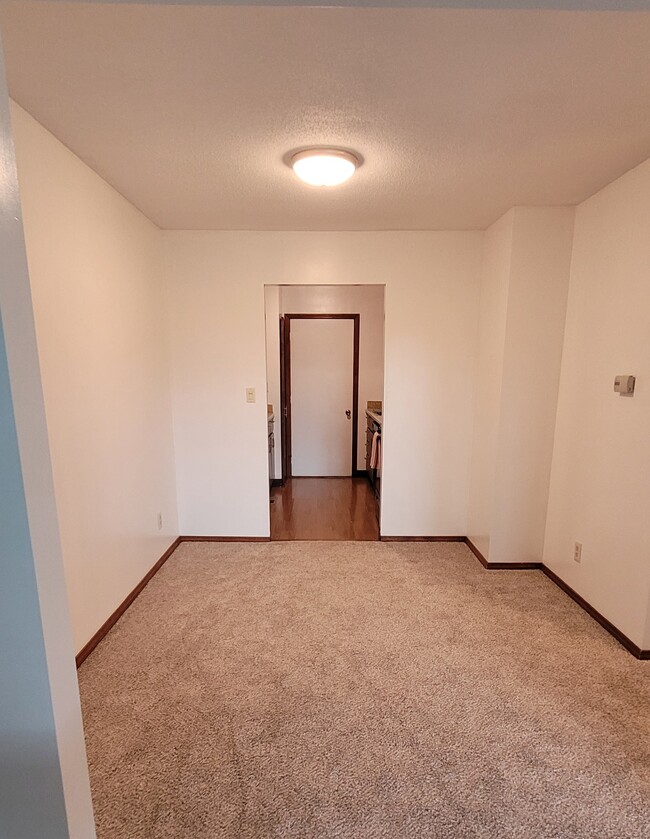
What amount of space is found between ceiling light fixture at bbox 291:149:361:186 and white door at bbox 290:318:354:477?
308 centimetres

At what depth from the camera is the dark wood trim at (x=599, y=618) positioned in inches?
76.4

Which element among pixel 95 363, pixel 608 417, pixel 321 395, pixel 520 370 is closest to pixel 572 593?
pixel 608 417

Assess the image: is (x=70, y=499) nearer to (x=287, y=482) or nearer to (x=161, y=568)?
(x=161, y=568)

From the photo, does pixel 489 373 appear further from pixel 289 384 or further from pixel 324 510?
pixel 289 384

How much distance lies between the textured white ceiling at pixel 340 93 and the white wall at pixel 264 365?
68 cm

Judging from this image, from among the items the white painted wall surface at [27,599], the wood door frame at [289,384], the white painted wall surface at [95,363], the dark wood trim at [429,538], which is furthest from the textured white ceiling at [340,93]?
the wood door frame at [289,384]

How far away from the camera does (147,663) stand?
192 cm

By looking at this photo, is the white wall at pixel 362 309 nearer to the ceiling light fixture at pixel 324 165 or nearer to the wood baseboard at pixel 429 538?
the wood baseboard at pixel 429 538

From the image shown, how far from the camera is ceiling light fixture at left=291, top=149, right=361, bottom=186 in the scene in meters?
1.78

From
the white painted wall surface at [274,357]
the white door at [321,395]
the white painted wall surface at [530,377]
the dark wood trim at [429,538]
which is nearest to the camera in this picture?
the white painted wall surface at [530,377]

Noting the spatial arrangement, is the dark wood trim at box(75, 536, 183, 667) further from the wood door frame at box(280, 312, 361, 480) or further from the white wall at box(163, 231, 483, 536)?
the wood door frame at box(280, 312, 361, 480)

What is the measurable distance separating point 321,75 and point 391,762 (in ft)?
8.00

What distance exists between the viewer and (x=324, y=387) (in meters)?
5.13

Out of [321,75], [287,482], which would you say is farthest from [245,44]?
[287,482]
